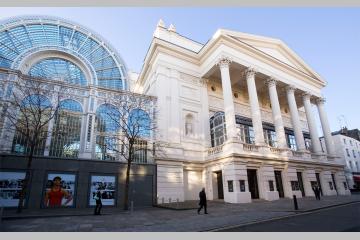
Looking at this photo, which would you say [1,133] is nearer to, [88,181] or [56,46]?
[88,181]

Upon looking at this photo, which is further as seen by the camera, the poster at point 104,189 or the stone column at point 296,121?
the stone column at point 296,121

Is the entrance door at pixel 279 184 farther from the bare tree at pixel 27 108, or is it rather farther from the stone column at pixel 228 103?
the bare tree at pixel 27 108

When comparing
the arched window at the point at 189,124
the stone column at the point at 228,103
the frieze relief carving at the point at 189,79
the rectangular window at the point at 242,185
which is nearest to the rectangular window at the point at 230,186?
the rectangular window at the point at 242,185

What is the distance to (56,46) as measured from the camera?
25.9 meters

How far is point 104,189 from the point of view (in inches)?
771

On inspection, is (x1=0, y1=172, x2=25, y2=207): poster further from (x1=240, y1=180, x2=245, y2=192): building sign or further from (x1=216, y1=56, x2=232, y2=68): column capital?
(x1=216, y1=56, x2=232, y2=68): column capital

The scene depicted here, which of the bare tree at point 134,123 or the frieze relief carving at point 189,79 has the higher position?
the frieze relief carving at point 189,79

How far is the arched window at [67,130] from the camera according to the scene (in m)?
20.5

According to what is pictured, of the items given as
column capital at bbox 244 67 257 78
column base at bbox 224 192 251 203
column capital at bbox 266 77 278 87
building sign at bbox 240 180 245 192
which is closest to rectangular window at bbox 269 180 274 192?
column base at bbox 224 192 251 203

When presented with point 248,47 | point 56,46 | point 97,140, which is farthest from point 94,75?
point 248,47

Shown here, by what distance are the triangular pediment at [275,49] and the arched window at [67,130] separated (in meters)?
17.7

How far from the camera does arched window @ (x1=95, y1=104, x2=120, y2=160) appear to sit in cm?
2158

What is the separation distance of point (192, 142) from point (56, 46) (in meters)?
18.9

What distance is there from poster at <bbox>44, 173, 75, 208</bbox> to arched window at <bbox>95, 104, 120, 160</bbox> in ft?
11.4
